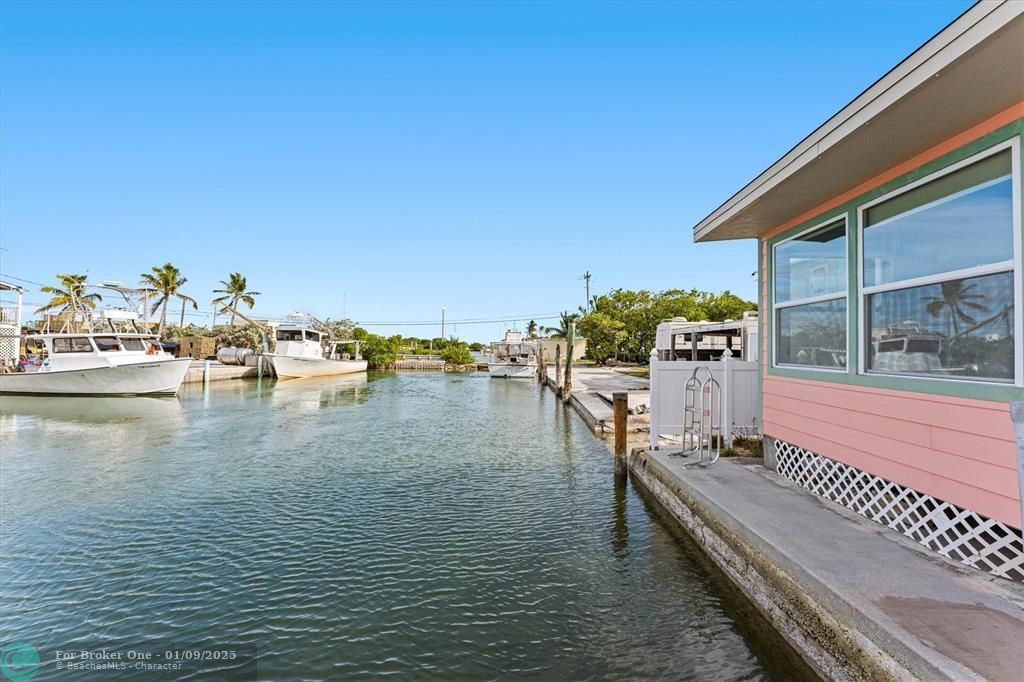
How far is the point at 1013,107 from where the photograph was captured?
3.19 meters

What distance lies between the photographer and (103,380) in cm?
2245

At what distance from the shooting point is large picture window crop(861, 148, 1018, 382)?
3305 mm

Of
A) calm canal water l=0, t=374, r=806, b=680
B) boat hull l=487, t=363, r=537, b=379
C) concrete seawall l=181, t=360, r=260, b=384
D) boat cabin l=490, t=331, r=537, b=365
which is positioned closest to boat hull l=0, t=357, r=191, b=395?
concrete seawall l=181, t=360, r=260, b=384

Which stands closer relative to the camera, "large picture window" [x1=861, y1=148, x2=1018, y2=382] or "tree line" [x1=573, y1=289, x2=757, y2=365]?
"large picture window" [x1=861, y1=148, x2=1018, y2=382]

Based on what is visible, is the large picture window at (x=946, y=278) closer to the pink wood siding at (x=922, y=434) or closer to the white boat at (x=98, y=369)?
the pink wood siding at (x=922, y=434)

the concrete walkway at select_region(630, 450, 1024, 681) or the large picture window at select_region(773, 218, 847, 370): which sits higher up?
the large picture window at select_region(773, 218, 847, 370)

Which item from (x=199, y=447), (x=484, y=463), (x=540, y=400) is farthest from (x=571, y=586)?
(x=540, y=400)

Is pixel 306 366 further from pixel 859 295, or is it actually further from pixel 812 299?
pixel 859 295

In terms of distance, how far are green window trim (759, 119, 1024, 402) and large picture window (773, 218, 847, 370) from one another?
10cm

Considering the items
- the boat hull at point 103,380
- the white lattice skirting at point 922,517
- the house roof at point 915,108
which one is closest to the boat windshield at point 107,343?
the boat hull at point 103,380

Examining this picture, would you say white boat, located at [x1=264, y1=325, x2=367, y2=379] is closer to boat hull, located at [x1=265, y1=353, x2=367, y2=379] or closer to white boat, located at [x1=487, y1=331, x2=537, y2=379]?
boat hull, located at [x1=265, y1=353, x2=367, y2=379]

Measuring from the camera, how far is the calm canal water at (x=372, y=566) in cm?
365

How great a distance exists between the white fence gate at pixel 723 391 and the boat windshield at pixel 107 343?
80.2 ft

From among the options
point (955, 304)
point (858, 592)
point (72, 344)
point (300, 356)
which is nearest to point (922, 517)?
point (858, 592)
